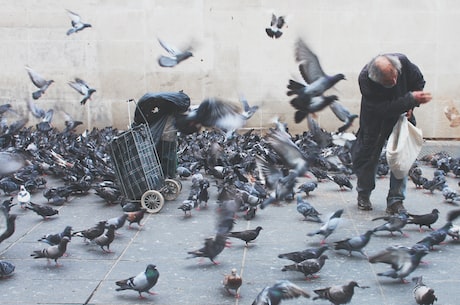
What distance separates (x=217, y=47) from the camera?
12.7m

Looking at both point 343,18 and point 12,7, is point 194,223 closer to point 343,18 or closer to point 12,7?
point 343,18

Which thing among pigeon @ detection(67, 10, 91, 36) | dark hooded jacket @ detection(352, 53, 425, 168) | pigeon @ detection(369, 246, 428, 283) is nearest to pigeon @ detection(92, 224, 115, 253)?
pigeon @ detection(369, 246, 428, 283)

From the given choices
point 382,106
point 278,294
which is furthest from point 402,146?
point 278,294

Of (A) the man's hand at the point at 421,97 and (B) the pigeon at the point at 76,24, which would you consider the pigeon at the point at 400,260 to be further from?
(B) the pigeon at the point at 76,24

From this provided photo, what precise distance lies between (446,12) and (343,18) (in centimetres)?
214

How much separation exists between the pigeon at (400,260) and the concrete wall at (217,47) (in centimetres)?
771

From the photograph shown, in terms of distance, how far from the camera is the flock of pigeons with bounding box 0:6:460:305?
15.9 ft

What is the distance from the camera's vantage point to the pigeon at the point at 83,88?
40.8 feet

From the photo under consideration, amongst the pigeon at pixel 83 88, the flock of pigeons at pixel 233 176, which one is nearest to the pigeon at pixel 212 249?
the flock of pigeons at pixel 233 176

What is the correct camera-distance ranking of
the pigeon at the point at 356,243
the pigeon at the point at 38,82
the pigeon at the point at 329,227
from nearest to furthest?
1. the pigeon at the point at 356,243
2. the pigeon at the point at 329,227
3. the pigeon at the point at 38,82

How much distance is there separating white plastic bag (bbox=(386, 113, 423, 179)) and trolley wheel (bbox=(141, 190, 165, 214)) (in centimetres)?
266

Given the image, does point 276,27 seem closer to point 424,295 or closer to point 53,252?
point 53,252

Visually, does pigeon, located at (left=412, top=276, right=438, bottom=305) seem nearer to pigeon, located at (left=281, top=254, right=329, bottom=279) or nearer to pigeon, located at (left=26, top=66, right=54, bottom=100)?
pigeon, located at (left=281, top=254, right=329, bottom=279)

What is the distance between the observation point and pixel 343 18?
41.0 feet
